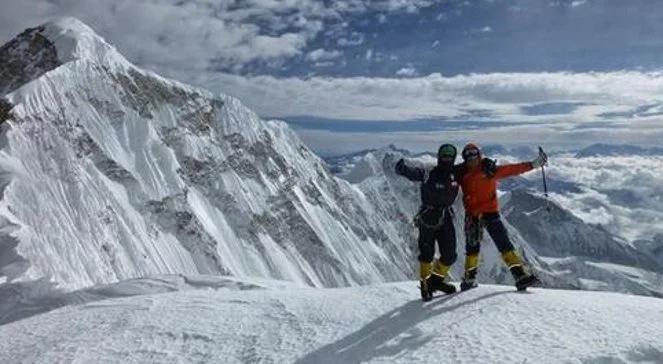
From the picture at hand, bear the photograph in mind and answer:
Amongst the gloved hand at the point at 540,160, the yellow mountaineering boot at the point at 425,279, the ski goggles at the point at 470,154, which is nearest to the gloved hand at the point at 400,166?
the ski goggles at the point at 470,154

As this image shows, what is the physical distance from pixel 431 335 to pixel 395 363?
1.13 metres

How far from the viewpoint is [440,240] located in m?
14.9

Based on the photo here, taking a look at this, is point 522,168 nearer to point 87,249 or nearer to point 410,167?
point 410,167

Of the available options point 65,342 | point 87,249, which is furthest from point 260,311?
point 87,249

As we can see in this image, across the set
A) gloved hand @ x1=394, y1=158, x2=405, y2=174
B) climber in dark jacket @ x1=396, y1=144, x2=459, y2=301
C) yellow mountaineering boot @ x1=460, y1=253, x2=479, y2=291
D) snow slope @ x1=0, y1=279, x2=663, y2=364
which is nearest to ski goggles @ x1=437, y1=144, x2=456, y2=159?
climber in dark jacket @ x1=396, y1=144, x2=459, y2=301

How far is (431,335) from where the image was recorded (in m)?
11.8

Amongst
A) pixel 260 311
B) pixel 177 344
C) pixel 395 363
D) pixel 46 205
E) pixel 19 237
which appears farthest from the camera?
pixel 46 205

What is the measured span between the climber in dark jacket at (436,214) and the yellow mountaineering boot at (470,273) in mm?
274

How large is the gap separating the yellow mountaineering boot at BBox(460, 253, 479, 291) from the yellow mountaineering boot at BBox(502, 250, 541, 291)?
0.66 metres

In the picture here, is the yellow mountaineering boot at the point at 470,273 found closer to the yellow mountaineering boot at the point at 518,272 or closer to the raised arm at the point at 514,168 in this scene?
the yellow mountaineering boot at the point at 518,272

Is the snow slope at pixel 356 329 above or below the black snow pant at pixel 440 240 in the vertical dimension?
below

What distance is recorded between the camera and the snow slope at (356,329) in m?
11.0

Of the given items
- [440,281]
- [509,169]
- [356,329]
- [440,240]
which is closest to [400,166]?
[440,240]

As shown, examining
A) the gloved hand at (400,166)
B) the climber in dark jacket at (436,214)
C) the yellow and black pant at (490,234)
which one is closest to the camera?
the climber in dark jacket at (436,214)
